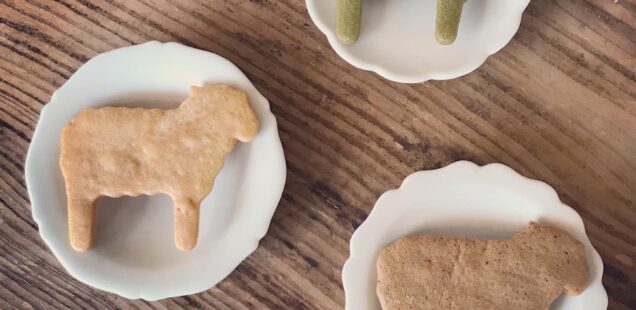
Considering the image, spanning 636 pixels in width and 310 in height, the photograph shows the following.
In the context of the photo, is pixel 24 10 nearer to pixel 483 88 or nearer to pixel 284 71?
pixel 284 71

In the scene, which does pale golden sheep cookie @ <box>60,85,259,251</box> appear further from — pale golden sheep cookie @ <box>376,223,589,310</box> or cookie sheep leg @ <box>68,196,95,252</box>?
pale golden sheep cookie @ <box>376,223,589,310</box>

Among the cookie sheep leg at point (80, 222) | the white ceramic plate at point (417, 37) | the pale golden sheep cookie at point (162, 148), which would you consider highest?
the white ceramic plate at point (417, 37)

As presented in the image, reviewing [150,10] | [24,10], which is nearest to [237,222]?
[150,10]

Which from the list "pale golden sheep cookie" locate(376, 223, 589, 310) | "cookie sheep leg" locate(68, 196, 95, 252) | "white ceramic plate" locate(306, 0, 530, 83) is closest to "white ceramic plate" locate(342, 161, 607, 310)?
"pale golden sheep cookie" locate(376, 223, 589, 310)

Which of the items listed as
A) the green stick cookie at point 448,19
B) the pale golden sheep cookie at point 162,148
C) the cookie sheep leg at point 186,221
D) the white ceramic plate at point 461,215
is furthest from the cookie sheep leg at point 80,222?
the green stick cookie at point 448,19

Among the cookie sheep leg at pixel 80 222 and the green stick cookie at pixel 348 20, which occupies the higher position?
the green stick cookie at pixel 348 20

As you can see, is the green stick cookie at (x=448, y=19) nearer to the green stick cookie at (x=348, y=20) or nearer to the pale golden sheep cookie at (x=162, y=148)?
the green stick cookie at (x=348, y=20)

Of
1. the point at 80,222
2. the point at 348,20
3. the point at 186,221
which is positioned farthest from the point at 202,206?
the point at 348,20
